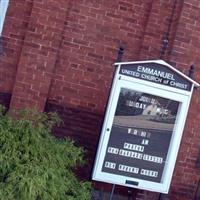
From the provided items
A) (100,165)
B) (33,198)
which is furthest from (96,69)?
(33,198)

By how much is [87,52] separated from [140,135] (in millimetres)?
1555

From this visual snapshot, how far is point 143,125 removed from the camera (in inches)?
247

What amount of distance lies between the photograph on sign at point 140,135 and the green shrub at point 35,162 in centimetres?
54

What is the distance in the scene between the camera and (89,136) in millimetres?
7066

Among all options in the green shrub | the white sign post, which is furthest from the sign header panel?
the green shrub

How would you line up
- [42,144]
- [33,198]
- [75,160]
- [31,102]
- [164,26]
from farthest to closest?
[164,26]
[31,102]
[75,160]
[42,144]
[33,198]

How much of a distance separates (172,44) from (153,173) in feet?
6.43

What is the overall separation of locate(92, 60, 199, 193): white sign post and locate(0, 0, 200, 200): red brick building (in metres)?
0.67

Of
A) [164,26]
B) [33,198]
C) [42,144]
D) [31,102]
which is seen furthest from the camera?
[164,26]

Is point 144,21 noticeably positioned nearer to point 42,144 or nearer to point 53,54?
point 53,54

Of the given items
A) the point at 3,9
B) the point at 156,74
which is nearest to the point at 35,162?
the point at 156,74

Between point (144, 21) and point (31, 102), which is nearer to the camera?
point (31, 102)

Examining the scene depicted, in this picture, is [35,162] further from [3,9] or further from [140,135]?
[3,9]

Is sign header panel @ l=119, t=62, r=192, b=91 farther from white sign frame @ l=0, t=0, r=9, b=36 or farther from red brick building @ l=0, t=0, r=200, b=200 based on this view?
white sign frame @ l=0, t=0, r=9, b=36
